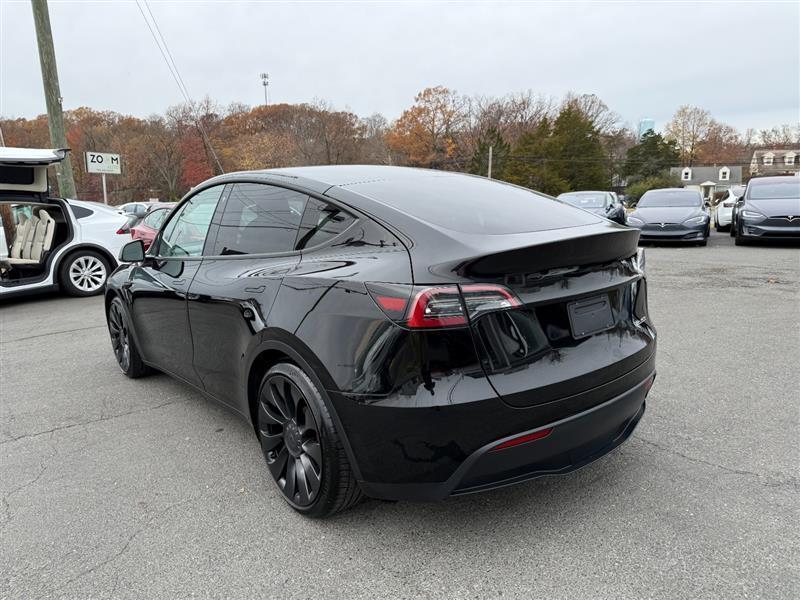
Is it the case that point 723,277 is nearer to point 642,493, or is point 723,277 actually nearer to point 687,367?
point 687,367

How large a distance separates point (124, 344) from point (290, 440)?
2726 millimetres

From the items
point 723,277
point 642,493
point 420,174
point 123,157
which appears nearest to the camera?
point 642,493

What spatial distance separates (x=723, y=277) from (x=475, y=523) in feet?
26.2

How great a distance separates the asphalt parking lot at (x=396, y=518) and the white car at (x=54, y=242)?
505cm

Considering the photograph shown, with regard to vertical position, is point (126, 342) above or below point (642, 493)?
above

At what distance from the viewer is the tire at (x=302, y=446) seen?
7.43ft

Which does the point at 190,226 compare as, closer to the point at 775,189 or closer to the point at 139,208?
the point at 775,189

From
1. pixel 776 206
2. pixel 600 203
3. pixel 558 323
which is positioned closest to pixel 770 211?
pixel 776 206

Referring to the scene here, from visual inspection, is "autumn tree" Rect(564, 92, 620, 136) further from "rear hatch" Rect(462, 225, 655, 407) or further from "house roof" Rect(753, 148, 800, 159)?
"rear hatch" Rect(462, 225, 655, 407)

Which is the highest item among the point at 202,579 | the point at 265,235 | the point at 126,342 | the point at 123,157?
the point at 123,157

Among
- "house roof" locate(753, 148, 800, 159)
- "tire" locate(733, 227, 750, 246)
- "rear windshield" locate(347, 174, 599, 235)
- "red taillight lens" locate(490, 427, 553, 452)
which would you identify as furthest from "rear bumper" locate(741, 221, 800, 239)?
"house roof" locate(753, 148, 800, 159)

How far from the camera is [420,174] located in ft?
10.4


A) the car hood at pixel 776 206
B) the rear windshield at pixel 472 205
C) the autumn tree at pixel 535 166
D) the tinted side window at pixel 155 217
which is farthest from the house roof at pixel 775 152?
the rear windshield at pixel 472 205

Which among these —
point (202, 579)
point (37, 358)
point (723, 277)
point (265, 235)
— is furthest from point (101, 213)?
point (723, 277)
